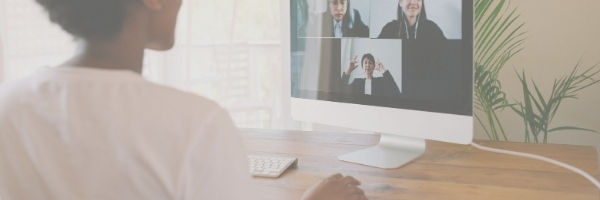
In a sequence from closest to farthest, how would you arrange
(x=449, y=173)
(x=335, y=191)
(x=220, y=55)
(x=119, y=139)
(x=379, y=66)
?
(x=119, y=139) < (x=335, y=191) < (x=449, y=173) < (x=379, y=66) < (x=220, y=55)

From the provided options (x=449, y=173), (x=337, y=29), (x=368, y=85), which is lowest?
(x=449, y=173)

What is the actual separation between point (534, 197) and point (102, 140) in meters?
0.80

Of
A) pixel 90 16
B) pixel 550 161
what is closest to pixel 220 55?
pixel 550 161

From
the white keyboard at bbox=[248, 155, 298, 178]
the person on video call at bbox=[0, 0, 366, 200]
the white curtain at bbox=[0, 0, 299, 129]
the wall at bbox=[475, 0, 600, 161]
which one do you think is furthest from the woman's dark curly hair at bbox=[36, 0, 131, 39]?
the white curtain at bbox=[0, 0, 299, 129]

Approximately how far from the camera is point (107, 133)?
2.36 feet

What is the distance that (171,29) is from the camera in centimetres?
88

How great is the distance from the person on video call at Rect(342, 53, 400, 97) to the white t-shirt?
28.2 inches

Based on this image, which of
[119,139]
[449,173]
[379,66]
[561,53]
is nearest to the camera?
[119,139]

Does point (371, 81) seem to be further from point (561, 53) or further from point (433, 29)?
point (561, 53)

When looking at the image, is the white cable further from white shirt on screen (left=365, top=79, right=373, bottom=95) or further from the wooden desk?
white shirt on screen (left=365, top=79, right=373, bottom=95)

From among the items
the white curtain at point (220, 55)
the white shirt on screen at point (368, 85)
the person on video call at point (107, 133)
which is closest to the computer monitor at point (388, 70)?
the white shirt on screen at point (368, 85)

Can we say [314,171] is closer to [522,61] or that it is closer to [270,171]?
[270,171]

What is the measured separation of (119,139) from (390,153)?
0.89 meters

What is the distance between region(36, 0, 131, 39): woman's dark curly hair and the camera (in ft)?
2.55
